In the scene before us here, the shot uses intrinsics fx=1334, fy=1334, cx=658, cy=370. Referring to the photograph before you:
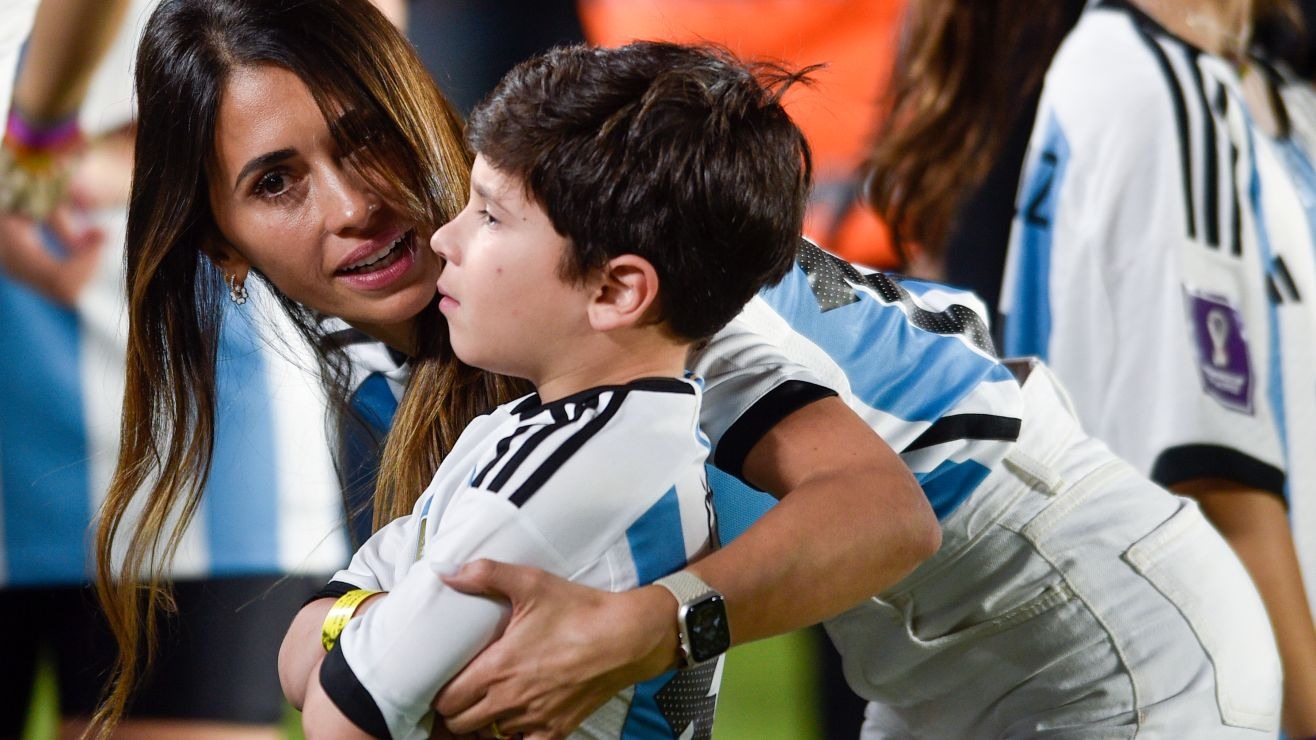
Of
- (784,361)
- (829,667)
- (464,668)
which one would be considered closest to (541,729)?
(464,668)

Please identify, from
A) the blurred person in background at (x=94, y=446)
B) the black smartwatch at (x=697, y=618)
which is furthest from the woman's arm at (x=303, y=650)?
the blurred person in background at (x=94, y=446)

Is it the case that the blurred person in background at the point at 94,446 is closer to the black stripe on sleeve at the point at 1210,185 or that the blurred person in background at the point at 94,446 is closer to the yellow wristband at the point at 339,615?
the yellow wristband at the point at 339,615

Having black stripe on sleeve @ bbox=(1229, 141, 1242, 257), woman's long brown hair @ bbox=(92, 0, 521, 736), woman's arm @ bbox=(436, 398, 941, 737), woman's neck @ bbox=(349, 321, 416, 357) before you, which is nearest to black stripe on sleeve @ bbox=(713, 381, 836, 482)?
woman's arm @ bbox=(436, 398, 941, 737)

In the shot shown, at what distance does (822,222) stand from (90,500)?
46.9 inches

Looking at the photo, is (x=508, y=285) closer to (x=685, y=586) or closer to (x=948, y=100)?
(x=685, y=586)

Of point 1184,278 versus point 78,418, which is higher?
point 1184,278

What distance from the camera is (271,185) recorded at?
104 centimetres

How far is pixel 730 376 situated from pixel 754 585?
0.58 feet

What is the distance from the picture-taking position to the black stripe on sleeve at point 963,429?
1.04 metres

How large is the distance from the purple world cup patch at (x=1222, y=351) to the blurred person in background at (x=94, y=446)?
125cm

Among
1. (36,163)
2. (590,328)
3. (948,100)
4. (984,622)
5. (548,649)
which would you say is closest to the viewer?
(548,649)

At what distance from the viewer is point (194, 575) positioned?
174 cm

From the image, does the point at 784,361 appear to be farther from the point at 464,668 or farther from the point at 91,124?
the point at 91,124

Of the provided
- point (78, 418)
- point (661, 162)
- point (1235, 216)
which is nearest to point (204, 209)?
point (661, 162)
